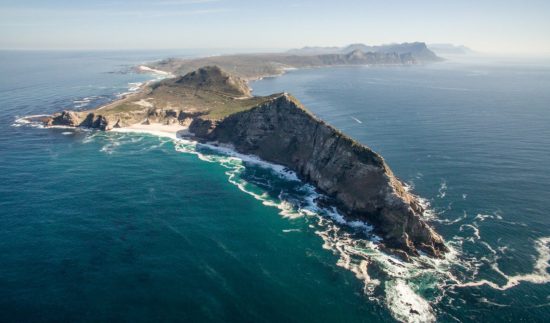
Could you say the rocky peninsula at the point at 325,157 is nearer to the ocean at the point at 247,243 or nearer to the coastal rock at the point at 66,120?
the coastal rock at the point at 66,120

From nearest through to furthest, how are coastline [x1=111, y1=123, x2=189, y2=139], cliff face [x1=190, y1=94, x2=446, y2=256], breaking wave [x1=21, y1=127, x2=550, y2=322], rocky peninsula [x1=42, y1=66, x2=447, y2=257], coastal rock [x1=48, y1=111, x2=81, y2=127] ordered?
1. breaking wave [x1=21, y1=127, x2=550, y2=322]
2. cliff face [x1=190, y1=94, x2=446, y2=256]
3. rocky peninsula [x1=42, y1=66, x2=447, y2=257]
4. coastline [x1=111, y1=123, x2=189, y2=139]
5. coastal rock [x1=48, y1=111, x2=81, y2=127]

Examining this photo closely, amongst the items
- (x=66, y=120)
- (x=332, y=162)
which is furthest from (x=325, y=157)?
(x=66, y=120)

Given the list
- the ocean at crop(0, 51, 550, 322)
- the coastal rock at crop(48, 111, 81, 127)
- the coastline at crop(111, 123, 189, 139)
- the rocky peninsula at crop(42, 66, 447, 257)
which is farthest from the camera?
the coastal rock at crop(48, 111, 81, 127)

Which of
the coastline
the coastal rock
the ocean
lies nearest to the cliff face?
the ocean

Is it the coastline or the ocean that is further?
the coastline

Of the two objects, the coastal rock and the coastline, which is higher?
the coastal rock

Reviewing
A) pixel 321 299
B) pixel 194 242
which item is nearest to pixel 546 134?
pixel 321 299

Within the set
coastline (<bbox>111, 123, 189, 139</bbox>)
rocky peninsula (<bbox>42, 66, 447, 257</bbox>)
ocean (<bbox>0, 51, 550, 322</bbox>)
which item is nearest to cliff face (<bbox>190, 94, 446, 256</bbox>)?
rocky peninsula (<bbox>42, 66, 447, 257</bbox>)

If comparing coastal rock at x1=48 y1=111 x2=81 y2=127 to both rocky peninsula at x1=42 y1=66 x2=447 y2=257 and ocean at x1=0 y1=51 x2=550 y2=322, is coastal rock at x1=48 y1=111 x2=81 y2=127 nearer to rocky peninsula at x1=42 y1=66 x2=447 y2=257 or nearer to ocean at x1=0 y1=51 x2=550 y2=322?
rocky peninsula at x1=42 y1=66 x2=447 y2=257

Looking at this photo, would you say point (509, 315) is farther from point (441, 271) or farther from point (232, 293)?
point (232, 293)
